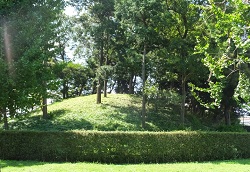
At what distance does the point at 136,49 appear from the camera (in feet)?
64.7

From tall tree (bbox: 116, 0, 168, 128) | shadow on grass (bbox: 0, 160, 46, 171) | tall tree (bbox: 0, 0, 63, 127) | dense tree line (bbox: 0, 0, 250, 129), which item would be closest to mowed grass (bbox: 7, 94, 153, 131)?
dense tree line (bbox: 0, 0, 250, 129)

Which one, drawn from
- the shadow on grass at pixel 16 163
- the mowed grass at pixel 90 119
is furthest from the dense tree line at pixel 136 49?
the shadow on grass at pixel 16 163

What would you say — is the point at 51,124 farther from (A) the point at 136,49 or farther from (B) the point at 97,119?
(A) the point at 136,49

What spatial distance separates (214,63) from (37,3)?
6.17 meters

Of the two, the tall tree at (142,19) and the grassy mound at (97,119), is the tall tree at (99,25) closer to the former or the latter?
the grassy mound at (97,119)

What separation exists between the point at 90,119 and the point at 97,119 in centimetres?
49

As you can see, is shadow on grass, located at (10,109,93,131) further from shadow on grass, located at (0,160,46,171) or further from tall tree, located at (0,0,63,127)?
tall tree, located at (0,0,63,127)

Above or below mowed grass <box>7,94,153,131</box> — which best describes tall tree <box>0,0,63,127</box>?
above

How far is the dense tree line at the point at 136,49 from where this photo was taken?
17.3ft

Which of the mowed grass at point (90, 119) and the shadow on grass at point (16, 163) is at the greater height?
the mowed grass at point (90, 119)

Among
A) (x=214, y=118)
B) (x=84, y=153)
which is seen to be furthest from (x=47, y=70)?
(x=214, y=118)

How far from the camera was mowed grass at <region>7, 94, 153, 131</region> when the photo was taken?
18547mm

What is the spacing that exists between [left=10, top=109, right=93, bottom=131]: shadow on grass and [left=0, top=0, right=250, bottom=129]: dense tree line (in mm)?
926

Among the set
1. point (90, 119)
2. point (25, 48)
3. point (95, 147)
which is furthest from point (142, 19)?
point (25, 48)
